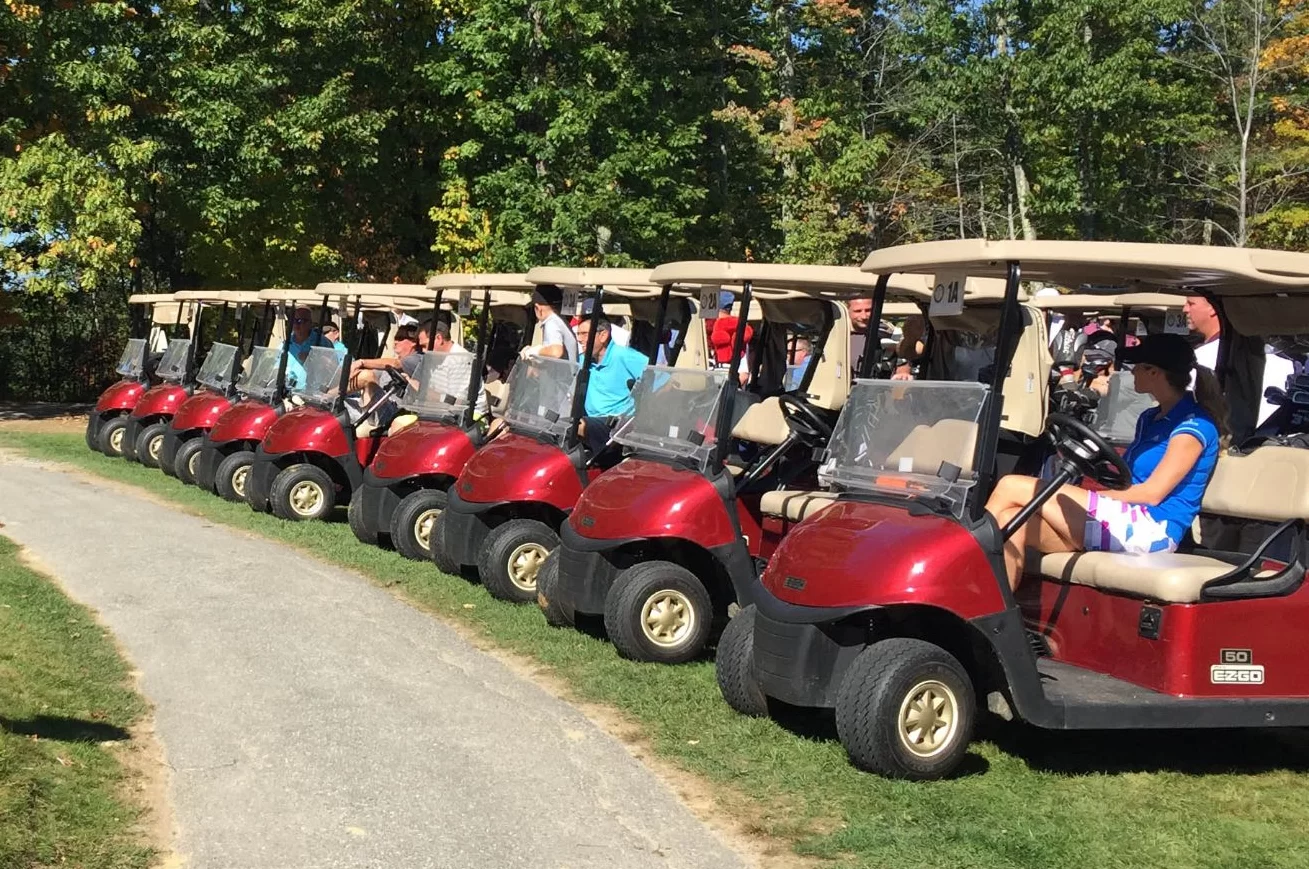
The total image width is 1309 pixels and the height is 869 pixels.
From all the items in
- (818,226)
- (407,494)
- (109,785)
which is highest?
(818,226)

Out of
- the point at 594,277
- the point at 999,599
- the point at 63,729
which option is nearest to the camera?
the point at 999,599

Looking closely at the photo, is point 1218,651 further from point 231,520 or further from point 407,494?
point 231,520

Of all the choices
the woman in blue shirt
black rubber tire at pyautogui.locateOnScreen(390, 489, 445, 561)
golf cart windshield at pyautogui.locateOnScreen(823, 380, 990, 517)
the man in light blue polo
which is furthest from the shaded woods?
the woman in blue shirt

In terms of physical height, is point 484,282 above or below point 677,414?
above

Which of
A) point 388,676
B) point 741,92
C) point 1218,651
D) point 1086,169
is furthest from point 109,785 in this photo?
point 1086,169

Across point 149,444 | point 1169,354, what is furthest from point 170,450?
point 1169,354

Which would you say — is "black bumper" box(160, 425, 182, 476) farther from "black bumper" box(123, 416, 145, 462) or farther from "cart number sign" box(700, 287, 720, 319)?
"cart number sign" box(700, 287, 720, 319)

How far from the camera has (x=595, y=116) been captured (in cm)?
2178

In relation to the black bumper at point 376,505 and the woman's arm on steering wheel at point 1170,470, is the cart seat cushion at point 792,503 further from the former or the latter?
the black bumper at point 376,505

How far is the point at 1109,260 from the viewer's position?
18.7 feet

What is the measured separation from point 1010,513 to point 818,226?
857 inches

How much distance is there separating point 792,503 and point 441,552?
119 inches

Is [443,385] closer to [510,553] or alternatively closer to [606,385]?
[606,385]

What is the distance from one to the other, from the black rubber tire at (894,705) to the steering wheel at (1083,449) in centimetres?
85
